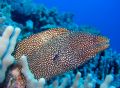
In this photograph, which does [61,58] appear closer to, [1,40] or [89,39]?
[89,39]

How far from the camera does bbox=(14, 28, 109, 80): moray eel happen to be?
3354mm

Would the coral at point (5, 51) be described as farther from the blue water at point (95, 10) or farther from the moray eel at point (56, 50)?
the blue water at point (95, 10)

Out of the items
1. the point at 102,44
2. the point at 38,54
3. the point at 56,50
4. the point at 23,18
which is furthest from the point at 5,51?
the point at 23,18


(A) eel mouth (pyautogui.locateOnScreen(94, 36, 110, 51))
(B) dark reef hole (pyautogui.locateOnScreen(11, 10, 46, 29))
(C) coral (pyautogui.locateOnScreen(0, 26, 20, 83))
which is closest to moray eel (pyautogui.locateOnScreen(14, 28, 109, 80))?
(A) eel mouth (pyautogui.locateOnScreen(94, 36, 110, 51))

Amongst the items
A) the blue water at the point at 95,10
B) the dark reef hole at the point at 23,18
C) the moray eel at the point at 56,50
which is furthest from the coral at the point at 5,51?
the blue water at the point at 95,10

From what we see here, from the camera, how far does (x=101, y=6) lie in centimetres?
10444

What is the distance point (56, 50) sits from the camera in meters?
3.46

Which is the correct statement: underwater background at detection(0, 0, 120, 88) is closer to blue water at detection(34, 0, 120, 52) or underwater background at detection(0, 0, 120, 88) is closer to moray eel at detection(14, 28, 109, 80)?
moray eel at detection(14, 28, 109, 80)

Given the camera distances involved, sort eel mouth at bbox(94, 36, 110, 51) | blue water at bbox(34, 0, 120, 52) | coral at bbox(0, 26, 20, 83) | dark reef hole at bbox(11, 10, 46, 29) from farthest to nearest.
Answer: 1. blue water at bbox(34, 0, 120, 52)
2. dark reef hole at bbox(11, 10, 46, 29)
3. eel mouth at bbox(94, 36, 110, 51)
4. coral at bbox(0, 26, 20, 83)

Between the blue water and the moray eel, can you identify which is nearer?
the moray eel

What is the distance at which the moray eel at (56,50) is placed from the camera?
11.0 ft

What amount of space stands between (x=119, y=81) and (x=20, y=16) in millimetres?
3289

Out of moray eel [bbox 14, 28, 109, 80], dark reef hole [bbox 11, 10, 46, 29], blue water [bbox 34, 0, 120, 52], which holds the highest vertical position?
moray eel [bbox 14, 28, 109, 80]

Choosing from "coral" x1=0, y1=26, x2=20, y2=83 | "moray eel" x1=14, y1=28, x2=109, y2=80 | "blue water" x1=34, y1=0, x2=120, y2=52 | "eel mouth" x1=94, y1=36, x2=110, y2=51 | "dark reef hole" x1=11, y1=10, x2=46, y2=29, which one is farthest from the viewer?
"blue water" x1=34, y1=0, x2=120, y2=52
